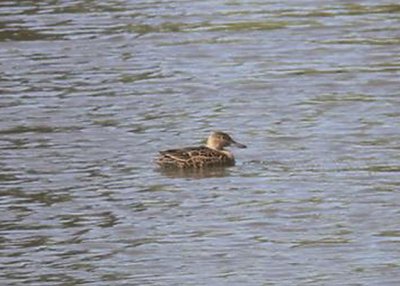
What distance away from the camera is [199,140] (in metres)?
17.6

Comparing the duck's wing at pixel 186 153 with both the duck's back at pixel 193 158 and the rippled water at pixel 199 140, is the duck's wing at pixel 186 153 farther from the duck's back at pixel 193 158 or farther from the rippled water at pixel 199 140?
the rippled water at pixel 199 140

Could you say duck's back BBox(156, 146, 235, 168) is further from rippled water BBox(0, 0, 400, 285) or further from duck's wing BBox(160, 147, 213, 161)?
rippled water BBox(0, 0, 400, 285)

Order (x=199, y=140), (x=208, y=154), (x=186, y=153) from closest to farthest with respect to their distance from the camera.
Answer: (x=186, y=153) < (x=208, y=154) < (x=199, y=140)

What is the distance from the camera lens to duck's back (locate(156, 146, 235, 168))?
54.0ft

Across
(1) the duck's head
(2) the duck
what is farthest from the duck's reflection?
(1) the duck's head

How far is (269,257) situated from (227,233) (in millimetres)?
828

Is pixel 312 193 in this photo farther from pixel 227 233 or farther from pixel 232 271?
pixel 232 271

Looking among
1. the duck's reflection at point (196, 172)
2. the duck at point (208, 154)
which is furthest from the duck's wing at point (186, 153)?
the duck's reflection at point (196, 172)

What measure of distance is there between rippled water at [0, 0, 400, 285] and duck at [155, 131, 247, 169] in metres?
0.13

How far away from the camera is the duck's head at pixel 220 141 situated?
16875mm

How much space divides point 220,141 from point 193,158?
1.07 feet

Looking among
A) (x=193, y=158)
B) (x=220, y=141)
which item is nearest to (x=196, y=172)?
(x=193, y=158)

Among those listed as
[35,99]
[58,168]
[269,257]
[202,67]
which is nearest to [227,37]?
[202,67]

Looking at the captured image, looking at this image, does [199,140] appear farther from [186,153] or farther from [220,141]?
[186,153]
